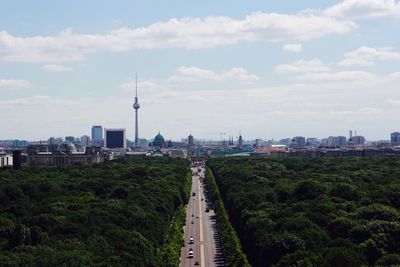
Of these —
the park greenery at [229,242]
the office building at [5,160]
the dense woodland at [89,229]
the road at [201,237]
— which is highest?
the office building at [5,160]

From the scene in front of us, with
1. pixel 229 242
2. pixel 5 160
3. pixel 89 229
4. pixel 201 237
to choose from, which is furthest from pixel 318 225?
pixel 5 160

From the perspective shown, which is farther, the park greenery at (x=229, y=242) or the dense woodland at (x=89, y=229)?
the park greenery at (x=229, y=242)

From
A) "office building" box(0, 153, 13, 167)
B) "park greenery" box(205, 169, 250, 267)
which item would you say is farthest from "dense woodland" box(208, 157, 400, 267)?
"office building" box(0, 153, 13, 167)

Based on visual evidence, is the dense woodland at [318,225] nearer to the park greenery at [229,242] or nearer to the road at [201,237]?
the park greenery at [229,242]

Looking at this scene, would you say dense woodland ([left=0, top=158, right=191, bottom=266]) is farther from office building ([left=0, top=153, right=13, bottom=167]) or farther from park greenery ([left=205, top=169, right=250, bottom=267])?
office building ([left=0, top=153, right=13, bottom=167])

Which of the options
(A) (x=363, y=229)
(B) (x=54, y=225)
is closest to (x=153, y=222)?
(B) (x=54, y=225)

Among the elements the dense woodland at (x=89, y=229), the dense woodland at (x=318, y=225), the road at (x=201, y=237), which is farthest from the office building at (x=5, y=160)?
the dense woodland at (x=318, y=225)

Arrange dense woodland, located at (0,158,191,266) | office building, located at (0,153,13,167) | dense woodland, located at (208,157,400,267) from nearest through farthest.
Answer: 1. dense woodland, located at (208,157,400,267)
2. dense woodland, located at (0,158,191,266)
3. office building, located at (0,153,13,167)

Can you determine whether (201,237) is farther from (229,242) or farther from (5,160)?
(5,160)
